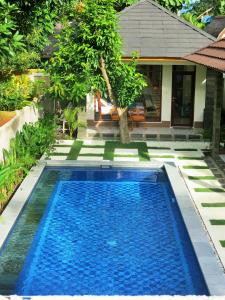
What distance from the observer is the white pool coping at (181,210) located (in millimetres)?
7836

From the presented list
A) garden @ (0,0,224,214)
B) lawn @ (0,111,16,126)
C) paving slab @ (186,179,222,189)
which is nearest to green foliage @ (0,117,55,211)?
garden @ (0,0,224,214)

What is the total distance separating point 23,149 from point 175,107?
341 inches

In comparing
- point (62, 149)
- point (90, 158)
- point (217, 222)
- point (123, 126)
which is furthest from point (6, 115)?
point (217, 222)

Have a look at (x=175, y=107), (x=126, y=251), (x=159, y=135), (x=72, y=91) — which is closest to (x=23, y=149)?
(x=72, y=91)

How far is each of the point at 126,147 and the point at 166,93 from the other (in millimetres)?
3782

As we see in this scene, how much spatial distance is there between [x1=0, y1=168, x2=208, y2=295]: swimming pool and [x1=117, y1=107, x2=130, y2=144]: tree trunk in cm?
449

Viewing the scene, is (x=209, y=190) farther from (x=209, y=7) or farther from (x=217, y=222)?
(x=209, y=7)

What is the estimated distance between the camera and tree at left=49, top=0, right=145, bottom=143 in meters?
16.4

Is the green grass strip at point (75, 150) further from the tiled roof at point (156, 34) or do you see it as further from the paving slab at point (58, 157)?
the tiled roof at point (156, 34)

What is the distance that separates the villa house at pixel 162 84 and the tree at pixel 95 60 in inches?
87.2

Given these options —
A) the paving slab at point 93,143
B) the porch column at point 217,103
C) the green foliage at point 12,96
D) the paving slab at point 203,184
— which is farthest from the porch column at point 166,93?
the paving slab at point 203,184

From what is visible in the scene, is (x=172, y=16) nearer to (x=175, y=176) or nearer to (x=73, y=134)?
(x=73, y=134)

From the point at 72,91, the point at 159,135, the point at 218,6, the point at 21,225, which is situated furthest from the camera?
the point at 218,6

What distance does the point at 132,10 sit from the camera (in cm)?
2041
